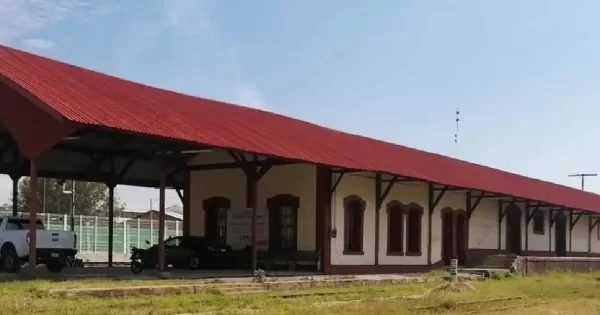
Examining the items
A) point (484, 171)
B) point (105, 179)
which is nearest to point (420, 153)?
point (484, 171)

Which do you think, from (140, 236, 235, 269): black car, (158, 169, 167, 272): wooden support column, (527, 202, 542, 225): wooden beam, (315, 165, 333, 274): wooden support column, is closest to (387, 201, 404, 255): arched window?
(315, 165, 333, 274): wooden support column

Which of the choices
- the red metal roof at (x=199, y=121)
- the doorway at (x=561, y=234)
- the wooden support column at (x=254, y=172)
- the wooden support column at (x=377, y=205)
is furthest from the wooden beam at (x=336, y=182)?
the doorway at (x=561, y=234)

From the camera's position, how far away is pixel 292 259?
26.1 metres

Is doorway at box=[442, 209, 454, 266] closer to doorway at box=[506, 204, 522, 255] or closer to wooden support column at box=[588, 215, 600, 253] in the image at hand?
doorway at box=[506, 204, 522, 255]

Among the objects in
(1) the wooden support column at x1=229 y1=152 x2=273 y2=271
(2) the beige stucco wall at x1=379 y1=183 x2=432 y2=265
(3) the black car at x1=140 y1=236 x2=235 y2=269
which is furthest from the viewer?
(2) the beige stucco wall at x1=379 y1=183 x2=432 y2=265

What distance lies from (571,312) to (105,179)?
1636 cm

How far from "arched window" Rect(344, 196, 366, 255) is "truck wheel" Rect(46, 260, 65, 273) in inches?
367

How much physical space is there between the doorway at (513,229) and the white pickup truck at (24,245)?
→ 2264cm

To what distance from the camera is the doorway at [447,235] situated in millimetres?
33281

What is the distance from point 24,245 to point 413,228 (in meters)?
15.0

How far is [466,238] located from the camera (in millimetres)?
34812

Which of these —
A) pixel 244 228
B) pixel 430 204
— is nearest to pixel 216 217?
pixel 244 228

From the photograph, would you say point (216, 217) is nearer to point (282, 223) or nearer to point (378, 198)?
point (282, 223)

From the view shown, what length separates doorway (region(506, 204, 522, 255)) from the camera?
38.6 m
